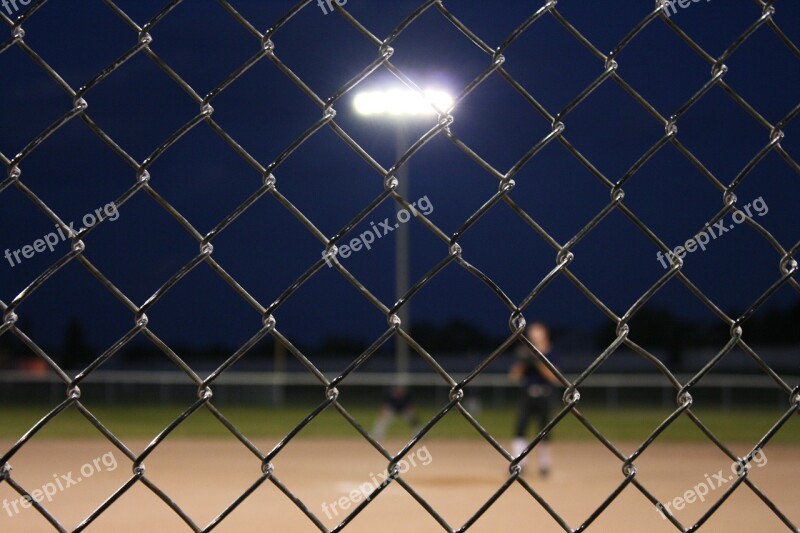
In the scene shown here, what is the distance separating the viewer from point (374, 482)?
32.5ft

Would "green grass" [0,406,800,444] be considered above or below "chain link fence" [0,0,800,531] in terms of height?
above

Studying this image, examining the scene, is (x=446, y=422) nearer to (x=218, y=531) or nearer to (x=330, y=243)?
(x=218, y=531)

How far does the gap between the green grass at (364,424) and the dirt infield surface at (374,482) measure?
1427 millimetres

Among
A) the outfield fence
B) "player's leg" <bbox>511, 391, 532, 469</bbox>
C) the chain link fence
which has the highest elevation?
the outfield fence

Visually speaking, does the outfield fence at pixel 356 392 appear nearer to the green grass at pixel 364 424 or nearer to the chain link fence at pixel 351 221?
the green grass at pixel 364 424

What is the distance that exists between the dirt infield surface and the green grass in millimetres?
1427

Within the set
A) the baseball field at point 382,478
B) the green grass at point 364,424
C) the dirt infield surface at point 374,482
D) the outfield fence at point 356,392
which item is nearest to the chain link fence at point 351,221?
the baseball field at point 382,478

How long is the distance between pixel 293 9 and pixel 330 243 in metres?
0.42

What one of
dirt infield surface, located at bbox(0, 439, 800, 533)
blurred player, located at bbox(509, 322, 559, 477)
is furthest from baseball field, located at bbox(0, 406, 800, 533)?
blurred player, located at bbox(509, 322, 559, 477)

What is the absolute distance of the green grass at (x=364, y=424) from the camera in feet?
55.5

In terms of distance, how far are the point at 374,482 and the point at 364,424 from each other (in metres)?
Result: 9.44

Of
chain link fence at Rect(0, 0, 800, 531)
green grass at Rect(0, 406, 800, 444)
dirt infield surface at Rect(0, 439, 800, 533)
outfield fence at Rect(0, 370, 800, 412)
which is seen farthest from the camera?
outfield fence at Rect(0, 370, 800, 412)

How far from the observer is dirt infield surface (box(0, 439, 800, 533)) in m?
7.82

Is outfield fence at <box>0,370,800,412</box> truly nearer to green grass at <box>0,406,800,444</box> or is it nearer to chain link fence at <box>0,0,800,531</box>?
green grass at <box>0,406,800,444</box>
